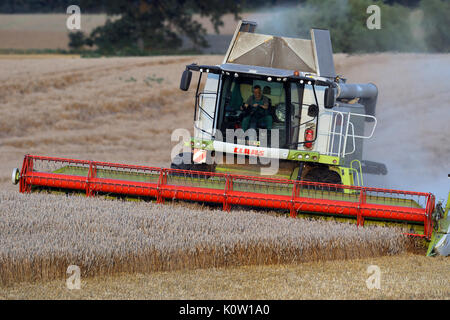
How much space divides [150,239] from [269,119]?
9.56 feet

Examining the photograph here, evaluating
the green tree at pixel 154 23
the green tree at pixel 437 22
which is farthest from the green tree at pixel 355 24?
the green tree at pixel 154 23

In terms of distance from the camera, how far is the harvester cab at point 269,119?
8.82m

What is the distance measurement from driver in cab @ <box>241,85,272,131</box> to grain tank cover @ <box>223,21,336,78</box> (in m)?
0.68

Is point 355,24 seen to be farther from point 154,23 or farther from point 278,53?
point 154,23

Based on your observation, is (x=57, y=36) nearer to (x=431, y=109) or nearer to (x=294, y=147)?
(x=431, y=109)

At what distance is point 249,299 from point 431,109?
48.6 feet

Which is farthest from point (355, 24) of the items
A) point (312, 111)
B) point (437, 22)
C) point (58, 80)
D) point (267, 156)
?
point (267, 156)

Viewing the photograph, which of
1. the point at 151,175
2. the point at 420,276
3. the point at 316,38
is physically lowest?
the point at 420,276

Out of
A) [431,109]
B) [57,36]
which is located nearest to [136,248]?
[431,109]

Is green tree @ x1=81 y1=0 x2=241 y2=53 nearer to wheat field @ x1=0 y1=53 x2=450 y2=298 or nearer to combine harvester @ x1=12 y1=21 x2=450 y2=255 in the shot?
wheat field @ x1=0 y1=53 x2=450 y2=298

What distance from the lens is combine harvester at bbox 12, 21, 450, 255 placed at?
26.1ft

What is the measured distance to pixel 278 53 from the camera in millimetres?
9562
